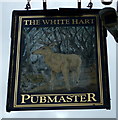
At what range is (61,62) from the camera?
7.80m

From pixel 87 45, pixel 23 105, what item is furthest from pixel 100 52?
pixel 23 105

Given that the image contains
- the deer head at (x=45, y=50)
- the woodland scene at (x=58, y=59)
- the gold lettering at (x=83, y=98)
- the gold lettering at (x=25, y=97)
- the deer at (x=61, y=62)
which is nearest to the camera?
the gold lettering at (x=83, y=98)

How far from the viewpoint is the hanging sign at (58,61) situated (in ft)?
23.9

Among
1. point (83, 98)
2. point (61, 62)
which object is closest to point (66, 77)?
point (61, 62)

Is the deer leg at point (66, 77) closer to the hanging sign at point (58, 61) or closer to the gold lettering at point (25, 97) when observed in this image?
the hanging sign at point (58, 61)

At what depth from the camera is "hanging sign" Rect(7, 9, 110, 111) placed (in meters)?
7.28

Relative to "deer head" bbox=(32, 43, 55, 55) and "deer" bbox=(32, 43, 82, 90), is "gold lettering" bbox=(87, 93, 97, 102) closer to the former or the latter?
"deer" bbox=(32, 43, 82, 90)

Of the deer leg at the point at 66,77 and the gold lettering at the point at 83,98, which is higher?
the deer leg at the point at 66,77

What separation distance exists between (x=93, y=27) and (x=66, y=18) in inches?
20.8

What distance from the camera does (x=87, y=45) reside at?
25.8 feet

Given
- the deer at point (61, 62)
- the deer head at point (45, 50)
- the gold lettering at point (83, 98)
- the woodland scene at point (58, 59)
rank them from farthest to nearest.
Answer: the deer head at point (45, 50)
the deer at point (61, 62)
the woodland scene at point (58, 59)
the gold lettering at point (83, 98)

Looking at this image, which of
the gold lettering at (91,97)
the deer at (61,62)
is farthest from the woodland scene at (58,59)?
the gold lettering at (91,97)

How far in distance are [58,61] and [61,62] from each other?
5 cm

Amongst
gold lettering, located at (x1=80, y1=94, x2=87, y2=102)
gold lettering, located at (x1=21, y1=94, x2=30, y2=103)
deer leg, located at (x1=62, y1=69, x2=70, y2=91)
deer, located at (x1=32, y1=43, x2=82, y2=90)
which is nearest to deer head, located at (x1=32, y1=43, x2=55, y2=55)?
deer, located at (x1=32, y1=43, x2=82, y2=90)
